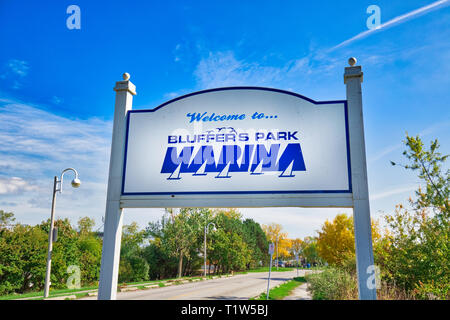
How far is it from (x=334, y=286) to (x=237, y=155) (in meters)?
9.81

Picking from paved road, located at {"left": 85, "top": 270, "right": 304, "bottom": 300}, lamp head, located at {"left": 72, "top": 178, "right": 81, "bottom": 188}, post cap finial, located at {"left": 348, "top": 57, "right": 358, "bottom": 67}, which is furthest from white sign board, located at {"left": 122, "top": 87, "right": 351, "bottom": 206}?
paved road, located at {"left": 85, "top": 270, "right": 304, "bottom": 300}

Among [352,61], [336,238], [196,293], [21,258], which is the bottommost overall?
[196,293]

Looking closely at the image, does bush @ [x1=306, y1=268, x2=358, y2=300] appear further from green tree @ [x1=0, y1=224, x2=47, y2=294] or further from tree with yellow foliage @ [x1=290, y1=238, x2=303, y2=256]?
tree with yellow foliage @ [x1=290, y1=238, x2=303, y2=256]

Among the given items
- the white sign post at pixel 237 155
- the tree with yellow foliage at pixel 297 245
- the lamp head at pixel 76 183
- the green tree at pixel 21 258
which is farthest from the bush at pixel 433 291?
the tree with yellow foliage at pixel 297 245

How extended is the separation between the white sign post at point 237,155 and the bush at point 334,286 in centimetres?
769

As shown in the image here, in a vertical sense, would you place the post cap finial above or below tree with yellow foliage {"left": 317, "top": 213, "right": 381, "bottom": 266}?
above

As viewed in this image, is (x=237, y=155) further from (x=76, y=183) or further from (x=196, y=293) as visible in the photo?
(x=196, y=293)

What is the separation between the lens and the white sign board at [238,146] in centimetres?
750

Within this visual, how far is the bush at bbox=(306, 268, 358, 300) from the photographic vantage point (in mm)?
13464

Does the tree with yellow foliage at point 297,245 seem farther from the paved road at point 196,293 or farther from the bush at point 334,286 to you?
the bush at point 334,286

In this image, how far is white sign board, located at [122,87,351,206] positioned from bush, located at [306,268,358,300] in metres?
8.11

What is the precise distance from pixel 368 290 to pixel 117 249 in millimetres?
5783

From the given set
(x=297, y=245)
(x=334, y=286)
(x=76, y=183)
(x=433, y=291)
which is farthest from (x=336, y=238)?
(x=297, y=245)

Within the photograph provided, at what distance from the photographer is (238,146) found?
7.91 meters
